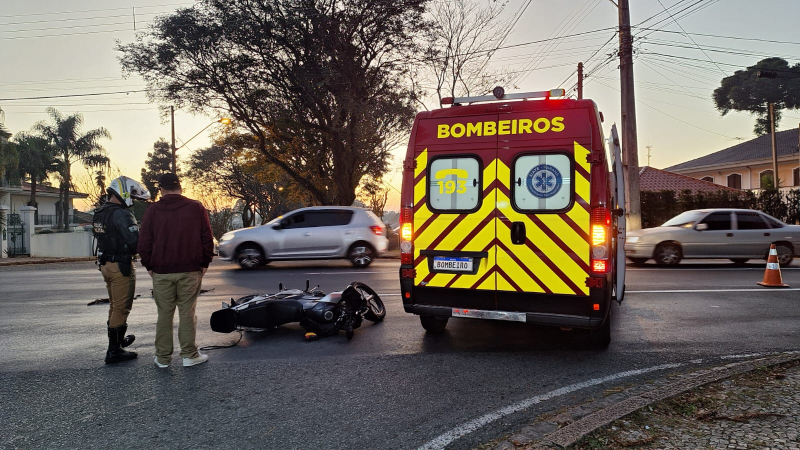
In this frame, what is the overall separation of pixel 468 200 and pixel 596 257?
4.44ft

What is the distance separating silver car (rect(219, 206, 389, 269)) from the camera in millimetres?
14547

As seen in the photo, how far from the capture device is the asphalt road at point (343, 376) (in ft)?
12.0

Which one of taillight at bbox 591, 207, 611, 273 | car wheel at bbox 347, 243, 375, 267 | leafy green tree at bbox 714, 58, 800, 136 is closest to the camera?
taillight at bbox 591, 207, 611, 273

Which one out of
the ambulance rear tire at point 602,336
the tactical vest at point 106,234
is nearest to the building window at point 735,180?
the ambulance rear tire at point 602,336

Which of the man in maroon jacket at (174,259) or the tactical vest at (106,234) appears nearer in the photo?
the man in maroon jacket at (174,259)

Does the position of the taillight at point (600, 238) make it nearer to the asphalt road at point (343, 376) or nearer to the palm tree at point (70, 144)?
the asphalt road at point (343, 376)

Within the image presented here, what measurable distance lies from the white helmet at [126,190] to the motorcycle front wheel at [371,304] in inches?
101

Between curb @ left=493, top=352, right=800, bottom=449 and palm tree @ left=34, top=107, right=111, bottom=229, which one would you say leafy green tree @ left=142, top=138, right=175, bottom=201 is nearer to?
palm tree @ left=34, top=107, right=111, bottom=229

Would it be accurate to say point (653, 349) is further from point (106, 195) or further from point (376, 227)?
point (376, 227)

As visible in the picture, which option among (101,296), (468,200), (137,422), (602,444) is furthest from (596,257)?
(101,296)

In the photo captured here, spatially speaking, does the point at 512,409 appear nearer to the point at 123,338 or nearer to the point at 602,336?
the point at 602,336

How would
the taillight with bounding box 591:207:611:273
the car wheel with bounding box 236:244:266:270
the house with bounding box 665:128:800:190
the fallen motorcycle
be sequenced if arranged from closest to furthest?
1. the taillight with bounding box 591:207:611:273
2. the fallen motorcycle
3. the car wheel with bounding box 236:244:266:270
4. the house with bounding box 665:128:800:190

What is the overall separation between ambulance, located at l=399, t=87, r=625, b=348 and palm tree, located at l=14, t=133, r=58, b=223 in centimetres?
4616

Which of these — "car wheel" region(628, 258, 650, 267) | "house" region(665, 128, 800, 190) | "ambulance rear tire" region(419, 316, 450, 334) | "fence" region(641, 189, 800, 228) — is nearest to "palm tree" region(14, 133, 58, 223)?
"fence" region(641, 189, 800, 228)
